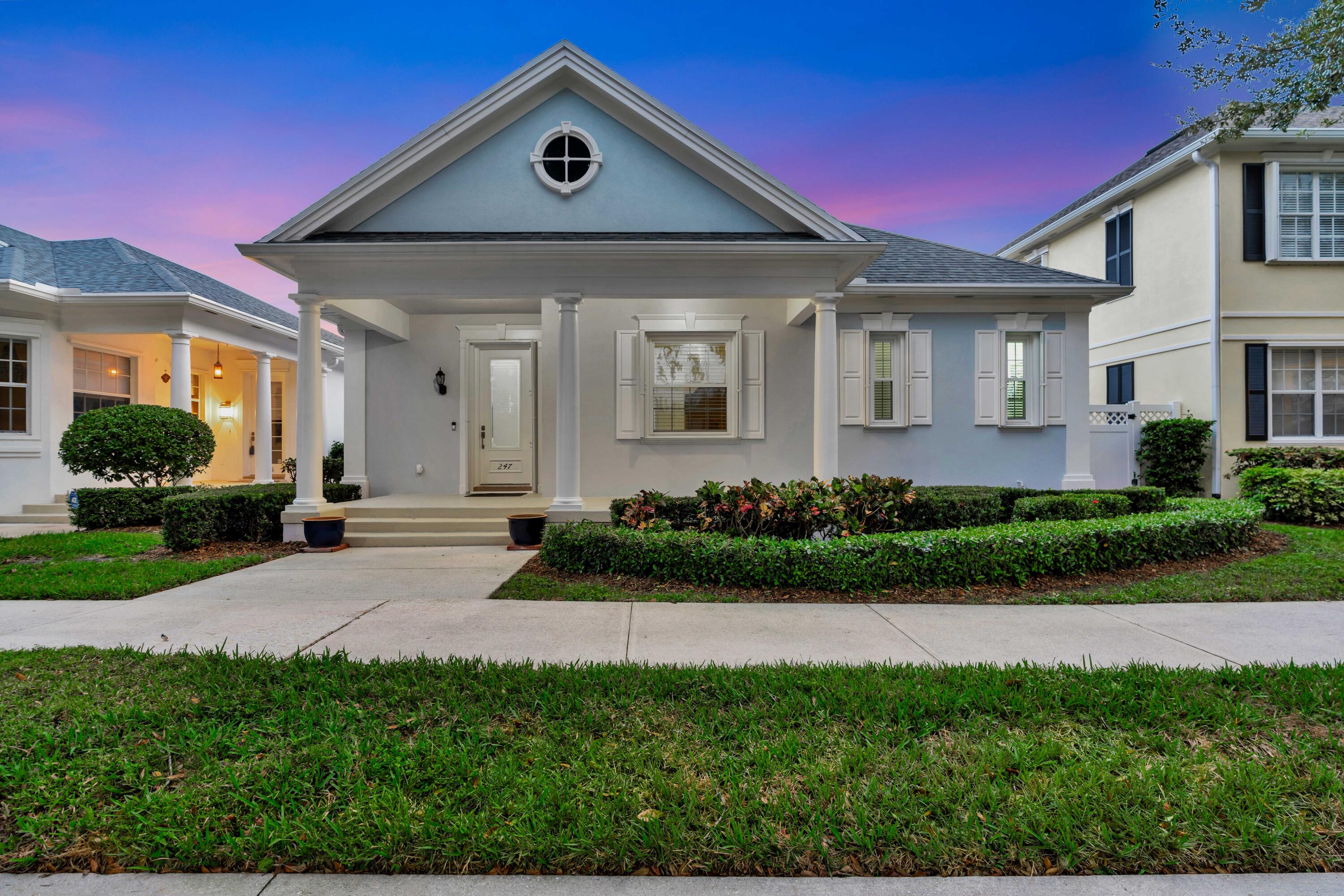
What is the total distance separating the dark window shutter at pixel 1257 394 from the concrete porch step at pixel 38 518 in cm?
2125

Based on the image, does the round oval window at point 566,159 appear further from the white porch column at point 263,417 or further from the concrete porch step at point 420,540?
the white porch column at point 263,417

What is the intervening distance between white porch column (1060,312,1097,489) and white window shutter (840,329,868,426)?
341 centimetres

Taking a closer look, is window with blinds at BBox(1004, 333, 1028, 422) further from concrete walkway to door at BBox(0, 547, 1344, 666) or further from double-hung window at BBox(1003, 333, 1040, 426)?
concrete walkway to door at BBox(0, 547, 1344, 666)

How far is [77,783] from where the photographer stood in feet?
7.71

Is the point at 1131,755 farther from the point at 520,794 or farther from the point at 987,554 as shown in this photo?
the point at 987,554

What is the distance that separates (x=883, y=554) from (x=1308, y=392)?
40.2ft

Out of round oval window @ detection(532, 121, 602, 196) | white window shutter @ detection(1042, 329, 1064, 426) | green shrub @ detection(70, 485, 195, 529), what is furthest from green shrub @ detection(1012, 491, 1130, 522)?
green shrub @ detection(70, 485, 195, 529)

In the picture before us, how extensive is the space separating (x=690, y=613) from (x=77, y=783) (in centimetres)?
349

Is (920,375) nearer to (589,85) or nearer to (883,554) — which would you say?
(883,554)

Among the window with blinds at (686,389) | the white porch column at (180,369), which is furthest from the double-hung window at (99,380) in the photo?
the window with blinds at (686,389)

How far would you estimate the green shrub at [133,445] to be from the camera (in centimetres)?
1014

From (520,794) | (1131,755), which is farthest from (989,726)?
(520,794)

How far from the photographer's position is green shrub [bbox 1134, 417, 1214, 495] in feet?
37.7

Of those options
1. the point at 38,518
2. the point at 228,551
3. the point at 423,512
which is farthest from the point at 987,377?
the point at 38,518
